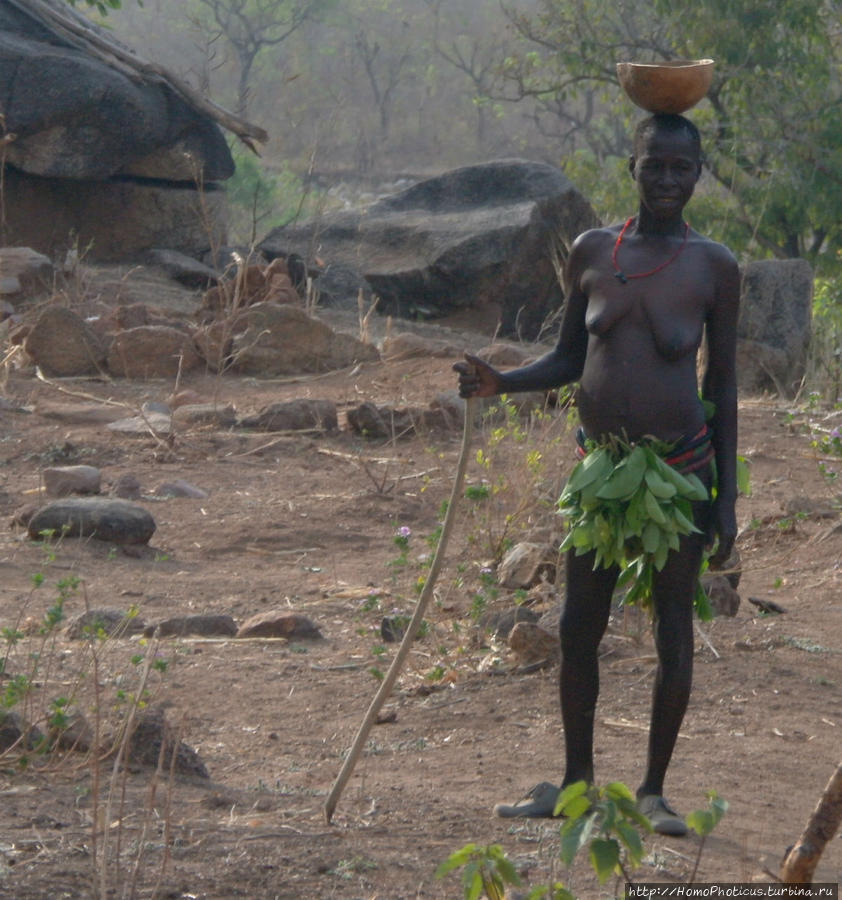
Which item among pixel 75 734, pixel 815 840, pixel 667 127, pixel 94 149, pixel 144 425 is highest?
pixel 667 127

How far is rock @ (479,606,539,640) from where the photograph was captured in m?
4.36

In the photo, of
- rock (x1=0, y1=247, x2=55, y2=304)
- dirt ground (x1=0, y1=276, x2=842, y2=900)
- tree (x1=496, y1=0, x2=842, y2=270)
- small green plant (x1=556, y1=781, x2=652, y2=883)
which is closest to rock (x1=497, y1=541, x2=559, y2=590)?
dirt ground (x1=0, y1=276, x2=842, y2=900)

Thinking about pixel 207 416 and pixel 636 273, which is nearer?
pixel 636 273

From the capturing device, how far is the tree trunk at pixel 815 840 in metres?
Answer: 1.78

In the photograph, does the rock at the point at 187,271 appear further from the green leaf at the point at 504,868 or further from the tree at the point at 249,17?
the tree at the point at 249,17

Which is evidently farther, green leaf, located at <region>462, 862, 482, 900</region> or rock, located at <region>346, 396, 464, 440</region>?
rock, located at <region>346, 396, 464, 440</region>

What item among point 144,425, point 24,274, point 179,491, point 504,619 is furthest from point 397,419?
point 24,274

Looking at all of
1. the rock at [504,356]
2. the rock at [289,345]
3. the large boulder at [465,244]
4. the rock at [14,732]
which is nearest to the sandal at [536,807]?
→ the rock at [14,732]

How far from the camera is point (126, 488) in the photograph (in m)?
6.61

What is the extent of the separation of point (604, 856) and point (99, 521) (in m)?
4.08

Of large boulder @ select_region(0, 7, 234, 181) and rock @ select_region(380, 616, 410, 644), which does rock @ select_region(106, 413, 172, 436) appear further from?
large boulder @ select_region(0, 7, 234, 181)

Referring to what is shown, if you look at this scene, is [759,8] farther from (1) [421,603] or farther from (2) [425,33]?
(2) [425,33]

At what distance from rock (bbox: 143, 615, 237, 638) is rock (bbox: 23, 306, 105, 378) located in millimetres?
4866

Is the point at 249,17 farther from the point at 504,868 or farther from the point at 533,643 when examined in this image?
the point at 504,868
